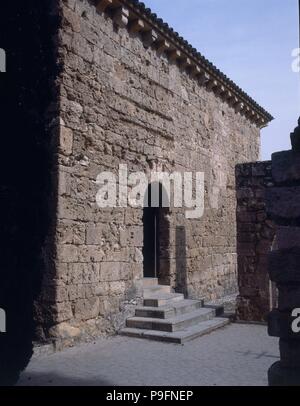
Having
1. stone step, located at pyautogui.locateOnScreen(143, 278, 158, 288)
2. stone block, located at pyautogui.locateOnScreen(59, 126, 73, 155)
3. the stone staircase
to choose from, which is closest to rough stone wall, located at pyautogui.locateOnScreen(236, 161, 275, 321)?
the stone staircase

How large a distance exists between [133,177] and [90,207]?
131cm

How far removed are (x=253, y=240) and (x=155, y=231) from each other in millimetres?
2072

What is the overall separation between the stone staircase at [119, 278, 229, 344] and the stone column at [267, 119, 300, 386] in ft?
9.75

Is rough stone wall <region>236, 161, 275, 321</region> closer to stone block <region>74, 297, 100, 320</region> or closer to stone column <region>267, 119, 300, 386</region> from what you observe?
stone block <region>74, 297, 100, 320</region>

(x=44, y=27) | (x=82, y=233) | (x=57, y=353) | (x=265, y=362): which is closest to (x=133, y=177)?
(x=82, y=233)

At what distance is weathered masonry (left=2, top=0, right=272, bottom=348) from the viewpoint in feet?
18.7

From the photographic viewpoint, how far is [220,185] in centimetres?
1085

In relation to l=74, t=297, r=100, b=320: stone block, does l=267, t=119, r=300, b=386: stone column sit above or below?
above

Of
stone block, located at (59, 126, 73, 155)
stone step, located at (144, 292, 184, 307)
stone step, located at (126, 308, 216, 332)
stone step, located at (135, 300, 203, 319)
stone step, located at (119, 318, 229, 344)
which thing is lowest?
stone step, located at (119, 318, 229, 344)

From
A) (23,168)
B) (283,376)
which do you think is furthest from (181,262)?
(283,376)

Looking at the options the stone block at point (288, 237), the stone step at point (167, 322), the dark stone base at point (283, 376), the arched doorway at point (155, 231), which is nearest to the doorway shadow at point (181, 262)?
the arched doorway at point (155, 231)

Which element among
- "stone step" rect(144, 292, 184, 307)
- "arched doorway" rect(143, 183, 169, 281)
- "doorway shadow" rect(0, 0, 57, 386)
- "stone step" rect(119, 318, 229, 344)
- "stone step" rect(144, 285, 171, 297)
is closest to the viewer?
"doorway shadow" rect(0, 0, 57, 386)

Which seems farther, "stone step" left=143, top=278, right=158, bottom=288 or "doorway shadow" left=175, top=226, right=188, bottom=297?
"doorway shadow" left=175, top=226, right=188, bottom=297

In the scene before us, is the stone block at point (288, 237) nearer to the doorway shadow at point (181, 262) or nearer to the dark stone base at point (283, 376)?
the dark stone base at point (283, 376)
